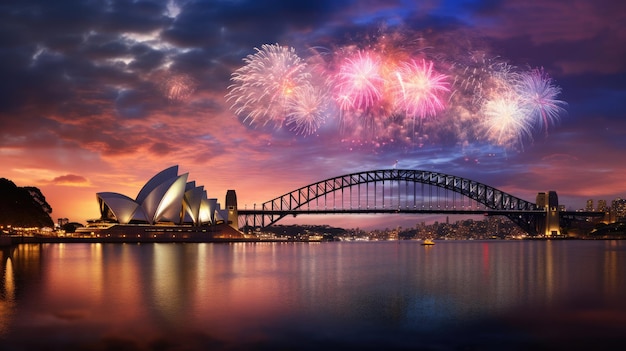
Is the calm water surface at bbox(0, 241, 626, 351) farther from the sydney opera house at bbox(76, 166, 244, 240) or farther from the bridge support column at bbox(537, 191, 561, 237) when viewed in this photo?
the bridge support column at bbox(537, 191, 561, 237)

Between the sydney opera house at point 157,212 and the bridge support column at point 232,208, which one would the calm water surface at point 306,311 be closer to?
the sydney opera house at point 157,212

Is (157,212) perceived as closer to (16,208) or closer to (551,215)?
(16,208)

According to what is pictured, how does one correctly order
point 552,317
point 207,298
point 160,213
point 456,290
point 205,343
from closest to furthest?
point 205,343 → point 552,317 → point 207,298 → point 456,290 → point 160,213

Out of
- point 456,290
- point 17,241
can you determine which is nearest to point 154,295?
point 456,290

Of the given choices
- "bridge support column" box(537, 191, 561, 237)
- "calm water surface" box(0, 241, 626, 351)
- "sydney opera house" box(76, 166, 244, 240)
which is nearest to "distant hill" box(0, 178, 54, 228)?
"sydney opera house" box(76, 166, 244, 240)

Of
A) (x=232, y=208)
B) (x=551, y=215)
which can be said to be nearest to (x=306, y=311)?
(x=232, y=208)

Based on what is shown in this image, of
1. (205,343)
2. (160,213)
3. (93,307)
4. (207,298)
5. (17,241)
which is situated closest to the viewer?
(205,343)

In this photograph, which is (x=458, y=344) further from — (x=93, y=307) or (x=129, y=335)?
(x=93, y=307)

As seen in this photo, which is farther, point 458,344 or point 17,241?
point 17,241
